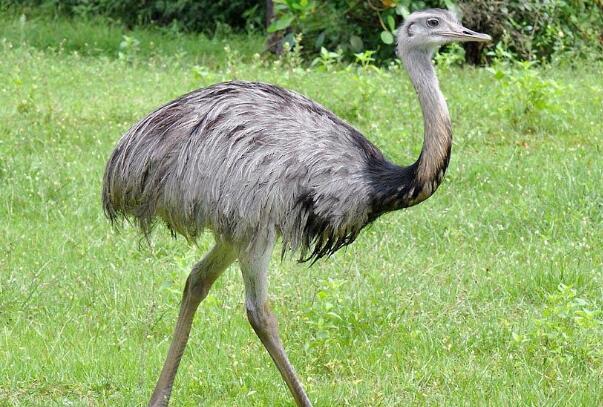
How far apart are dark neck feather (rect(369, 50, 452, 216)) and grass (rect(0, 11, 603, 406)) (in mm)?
806

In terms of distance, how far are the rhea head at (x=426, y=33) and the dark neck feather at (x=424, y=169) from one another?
130mm

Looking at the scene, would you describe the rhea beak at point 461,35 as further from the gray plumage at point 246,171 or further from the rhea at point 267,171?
the gray plumage at point 246,171

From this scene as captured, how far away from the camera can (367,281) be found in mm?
5738

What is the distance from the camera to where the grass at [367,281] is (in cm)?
487

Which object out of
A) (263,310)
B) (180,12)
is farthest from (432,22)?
(180,12)

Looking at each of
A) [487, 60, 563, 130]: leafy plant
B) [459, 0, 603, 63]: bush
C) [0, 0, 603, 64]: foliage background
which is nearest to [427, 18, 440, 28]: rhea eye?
[487, 60, 563, 130]: leafy plant

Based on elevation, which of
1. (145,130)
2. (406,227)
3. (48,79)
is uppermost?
(145,130)

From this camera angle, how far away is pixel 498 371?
492cm

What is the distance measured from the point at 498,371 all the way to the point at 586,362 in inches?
13.5

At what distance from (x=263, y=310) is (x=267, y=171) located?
563 mm

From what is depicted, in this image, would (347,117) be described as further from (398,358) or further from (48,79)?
(398,358)

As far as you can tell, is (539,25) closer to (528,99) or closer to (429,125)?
(528,99)

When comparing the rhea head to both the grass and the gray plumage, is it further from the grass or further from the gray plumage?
the grass

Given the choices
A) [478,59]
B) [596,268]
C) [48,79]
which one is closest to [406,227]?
[596,268]
